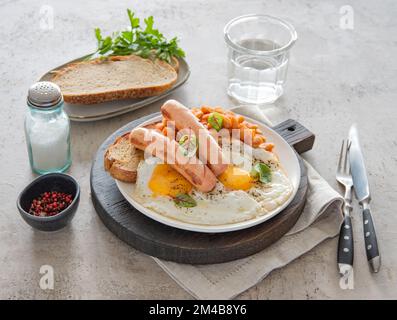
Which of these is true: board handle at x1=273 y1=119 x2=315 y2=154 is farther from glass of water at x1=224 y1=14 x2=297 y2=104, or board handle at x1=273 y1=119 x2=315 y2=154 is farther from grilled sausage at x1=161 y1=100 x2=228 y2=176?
grilled sausage at x1=161 y1=100 x2=228 y2=176

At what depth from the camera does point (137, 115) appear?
3.24 m

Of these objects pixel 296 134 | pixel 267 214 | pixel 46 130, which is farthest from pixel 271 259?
pixel 46 130

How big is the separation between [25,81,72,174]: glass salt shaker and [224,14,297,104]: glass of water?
1031 mm

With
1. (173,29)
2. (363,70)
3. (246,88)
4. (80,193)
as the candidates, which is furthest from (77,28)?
(363,70)

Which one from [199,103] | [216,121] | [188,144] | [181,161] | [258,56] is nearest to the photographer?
[181,161]

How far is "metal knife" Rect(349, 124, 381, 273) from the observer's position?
2.48m

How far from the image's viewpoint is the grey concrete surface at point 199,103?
Answer: 2391mm

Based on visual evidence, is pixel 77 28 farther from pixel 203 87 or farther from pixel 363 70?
pixel 363 70

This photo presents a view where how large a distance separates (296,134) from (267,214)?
0.66 meters

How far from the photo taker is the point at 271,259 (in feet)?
8.07

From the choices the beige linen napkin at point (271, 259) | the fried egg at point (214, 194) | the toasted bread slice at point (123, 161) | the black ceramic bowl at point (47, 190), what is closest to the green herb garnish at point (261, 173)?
the fried egg at point (214, 194)

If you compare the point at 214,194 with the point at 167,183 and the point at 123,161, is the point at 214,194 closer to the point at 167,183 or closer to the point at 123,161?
the point at 167,183

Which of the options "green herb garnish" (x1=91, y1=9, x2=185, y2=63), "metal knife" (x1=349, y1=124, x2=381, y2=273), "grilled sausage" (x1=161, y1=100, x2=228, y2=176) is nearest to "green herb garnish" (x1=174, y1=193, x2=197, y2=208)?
"grilled sausage" (x1=161, y1=100, x2=228, y2=176)

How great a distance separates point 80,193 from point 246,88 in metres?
1.16
